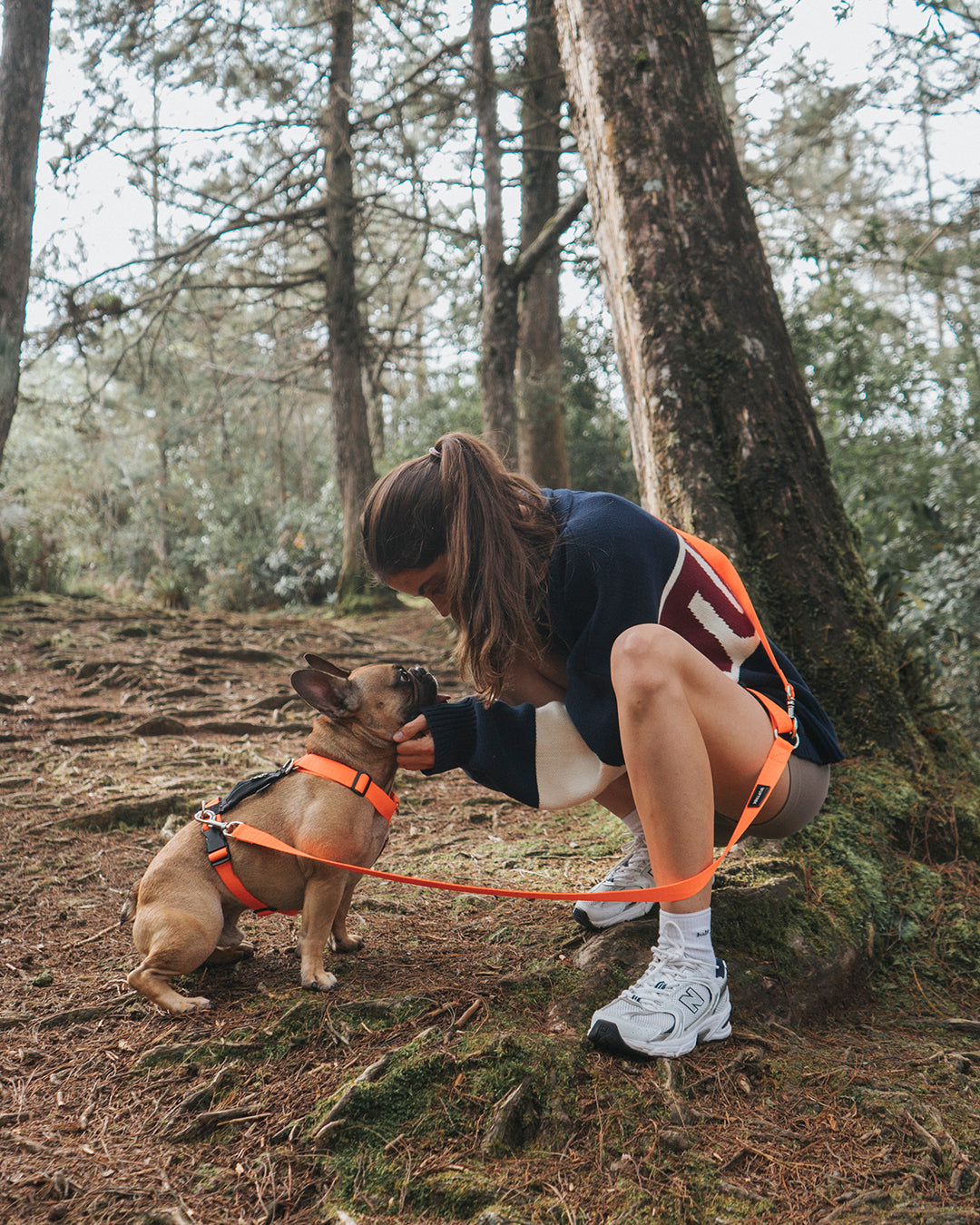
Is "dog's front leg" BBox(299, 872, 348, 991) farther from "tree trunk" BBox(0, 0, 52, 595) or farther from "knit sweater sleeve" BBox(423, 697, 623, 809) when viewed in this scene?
"tree trunk" BBox(0, 0, 52, 595)

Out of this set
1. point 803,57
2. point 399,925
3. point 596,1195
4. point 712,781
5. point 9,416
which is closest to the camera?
point 596,1195

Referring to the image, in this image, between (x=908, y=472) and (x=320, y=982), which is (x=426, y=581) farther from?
(x=908, y=472)

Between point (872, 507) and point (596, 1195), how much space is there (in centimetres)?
750

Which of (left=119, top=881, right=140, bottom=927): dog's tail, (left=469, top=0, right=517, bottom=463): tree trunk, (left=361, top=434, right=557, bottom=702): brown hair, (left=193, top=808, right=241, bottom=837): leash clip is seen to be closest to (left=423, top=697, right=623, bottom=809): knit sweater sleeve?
(left=361, top=434, right=557, bottom=702): brown hair

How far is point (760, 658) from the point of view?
2.68 metres

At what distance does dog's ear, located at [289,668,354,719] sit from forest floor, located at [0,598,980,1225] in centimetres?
85

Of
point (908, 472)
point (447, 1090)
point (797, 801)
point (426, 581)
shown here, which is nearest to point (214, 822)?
point (426, 581)

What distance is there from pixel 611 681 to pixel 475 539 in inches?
22.9

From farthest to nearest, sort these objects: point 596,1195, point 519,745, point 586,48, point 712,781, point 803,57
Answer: point 803,57
point 586,48
point 519,745
point 712,781
point 596,1195

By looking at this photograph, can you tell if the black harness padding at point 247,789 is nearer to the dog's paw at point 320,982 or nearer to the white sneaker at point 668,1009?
the dog's paw at point 320,982

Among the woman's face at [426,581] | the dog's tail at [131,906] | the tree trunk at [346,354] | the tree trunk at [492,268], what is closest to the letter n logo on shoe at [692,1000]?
the woman's face at [426,581]

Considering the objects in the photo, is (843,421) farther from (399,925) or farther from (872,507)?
(399,925)

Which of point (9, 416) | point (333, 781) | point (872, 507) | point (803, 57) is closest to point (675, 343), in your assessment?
point (333, 781)

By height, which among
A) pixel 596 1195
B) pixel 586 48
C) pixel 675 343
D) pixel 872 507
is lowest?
pixel 596 1195
